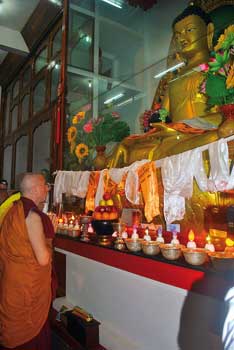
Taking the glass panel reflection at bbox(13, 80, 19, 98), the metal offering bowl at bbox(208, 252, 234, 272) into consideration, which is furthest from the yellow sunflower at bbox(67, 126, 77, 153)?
the glass panel reflection at bbox(13, 80, 19, 98)

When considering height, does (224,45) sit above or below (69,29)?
below

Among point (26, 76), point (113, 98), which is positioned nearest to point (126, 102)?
point (113, 98)

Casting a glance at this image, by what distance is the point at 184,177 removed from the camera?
2.10m

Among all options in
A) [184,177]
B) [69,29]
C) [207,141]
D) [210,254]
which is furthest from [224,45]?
[69,29]

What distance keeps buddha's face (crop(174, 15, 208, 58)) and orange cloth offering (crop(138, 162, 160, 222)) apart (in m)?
1.92

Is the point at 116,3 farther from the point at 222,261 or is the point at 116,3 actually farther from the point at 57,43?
the point at 222,261

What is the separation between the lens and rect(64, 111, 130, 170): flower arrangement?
3899 mm

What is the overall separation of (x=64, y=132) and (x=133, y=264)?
2.86 metres

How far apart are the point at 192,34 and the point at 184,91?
0.67 metres

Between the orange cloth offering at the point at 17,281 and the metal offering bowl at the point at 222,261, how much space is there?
111cm

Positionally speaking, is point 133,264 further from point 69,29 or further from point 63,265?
point 69,29

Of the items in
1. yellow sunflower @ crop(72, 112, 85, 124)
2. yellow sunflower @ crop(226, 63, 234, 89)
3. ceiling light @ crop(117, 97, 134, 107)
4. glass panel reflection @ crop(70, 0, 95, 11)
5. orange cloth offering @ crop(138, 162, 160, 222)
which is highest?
glass panel reflection @ crop(70, 0, 95, 11)

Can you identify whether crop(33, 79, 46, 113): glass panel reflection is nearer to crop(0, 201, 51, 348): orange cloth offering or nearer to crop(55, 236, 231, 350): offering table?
crop(55, 236, 231, 350): offering table

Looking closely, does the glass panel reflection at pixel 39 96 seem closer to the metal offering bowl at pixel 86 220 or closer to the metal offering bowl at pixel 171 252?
the metal offering bowl at pixel 86 220
